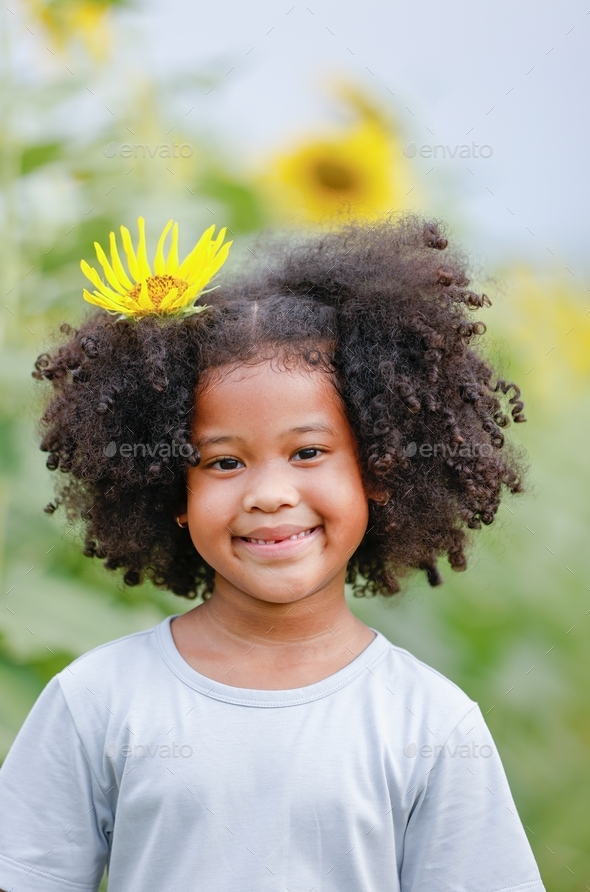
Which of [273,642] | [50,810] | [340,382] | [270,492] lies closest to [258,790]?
[273,642]

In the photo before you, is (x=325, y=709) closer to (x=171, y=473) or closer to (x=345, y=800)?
(x=345, y=800)

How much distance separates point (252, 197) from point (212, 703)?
135 cm

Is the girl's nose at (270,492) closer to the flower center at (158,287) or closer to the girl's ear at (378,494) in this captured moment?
the girl's ear at (378,494)

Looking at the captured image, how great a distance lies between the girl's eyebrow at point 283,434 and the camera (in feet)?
5.21

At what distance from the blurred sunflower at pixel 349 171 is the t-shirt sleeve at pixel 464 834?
1.56 m

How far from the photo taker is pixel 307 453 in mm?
1616

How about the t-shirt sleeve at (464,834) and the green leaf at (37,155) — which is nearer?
the t-shirt sleeve at (464,834)

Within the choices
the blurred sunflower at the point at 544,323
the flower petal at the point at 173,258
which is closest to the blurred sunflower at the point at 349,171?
the blurred sunflower at the point at 544,323

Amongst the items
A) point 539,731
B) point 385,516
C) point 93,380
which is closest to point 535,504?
point 539,731

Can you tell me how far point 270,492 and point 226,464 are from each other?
0.11m

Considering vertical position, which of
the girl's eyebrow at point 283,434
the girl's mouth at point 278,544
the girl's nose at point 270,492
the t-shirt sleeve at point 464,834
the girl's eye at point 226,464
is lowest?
the t-shirt sleeve at point 464,834

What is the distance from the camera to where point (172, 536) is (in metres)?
1.89

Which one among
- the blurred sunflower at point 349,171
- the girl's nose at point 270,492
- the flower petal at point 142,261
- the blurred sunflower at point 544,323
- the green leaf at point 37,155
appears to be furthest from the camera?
the blurred sunflower at point 349,171

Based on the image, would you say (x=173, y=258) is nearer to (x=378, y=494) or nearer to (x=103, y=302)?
(x=103, y=302)
